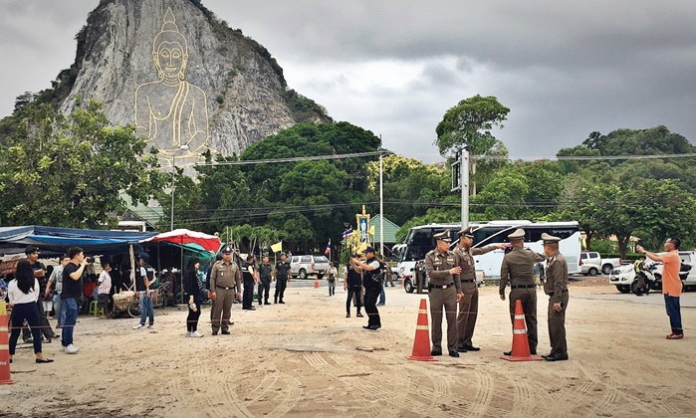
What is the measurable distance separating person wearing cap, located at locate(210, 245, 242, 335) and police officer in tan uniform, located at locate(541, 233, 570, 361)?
7.16 m

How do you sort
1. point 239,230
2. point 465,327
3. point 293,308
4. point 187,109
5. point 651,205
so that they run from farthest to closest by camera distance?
1. point 187,109
2. point 239,230
3. point 651,205
4. point 293,308
5. point 465,327

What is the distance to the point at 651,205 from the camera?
49.3 m

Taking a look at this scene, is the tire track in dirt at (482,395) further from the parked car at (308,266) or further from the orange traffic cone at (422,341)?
the parked car at (308,266)

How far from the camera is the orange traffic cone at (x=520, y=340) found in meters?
11.0

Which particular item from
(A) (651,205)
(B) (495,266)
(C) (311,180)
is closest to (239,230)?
(C) (311,180)

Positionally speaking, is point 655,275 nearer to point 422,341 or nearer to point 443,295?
point 443,295

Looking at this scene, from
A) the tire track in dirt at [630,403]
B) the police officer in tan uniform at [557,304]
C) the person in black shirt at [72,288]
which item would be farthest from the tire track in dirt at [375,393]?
the person in black shirt at [72,288]

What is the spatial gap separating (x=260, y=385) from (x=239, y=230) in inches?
2019

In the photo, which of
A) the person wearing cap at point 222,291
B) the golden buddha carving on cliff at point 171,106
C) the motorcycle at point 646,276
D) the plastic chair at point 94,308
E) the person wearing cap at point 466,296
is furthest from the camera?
the golden buddha carving on cliff at point 171,106

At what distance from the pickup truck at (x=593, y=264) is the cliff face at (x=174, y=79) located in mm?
54190

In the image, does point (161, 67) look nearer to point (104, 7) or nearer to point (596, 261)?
point (104, 7)

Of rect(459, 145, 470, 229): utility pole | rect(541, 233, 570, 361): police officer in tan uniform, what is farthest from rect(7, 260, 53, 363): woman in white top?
rect(459, 145, 470, 229): utility pole

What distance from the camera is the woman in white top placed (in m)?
11.5

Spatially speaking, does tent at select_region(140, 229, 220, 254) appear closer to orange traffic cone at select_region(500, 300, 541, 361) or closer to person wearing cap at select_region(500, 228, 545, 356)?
person wearing cap at select_region(500, 228, 545, 356)
